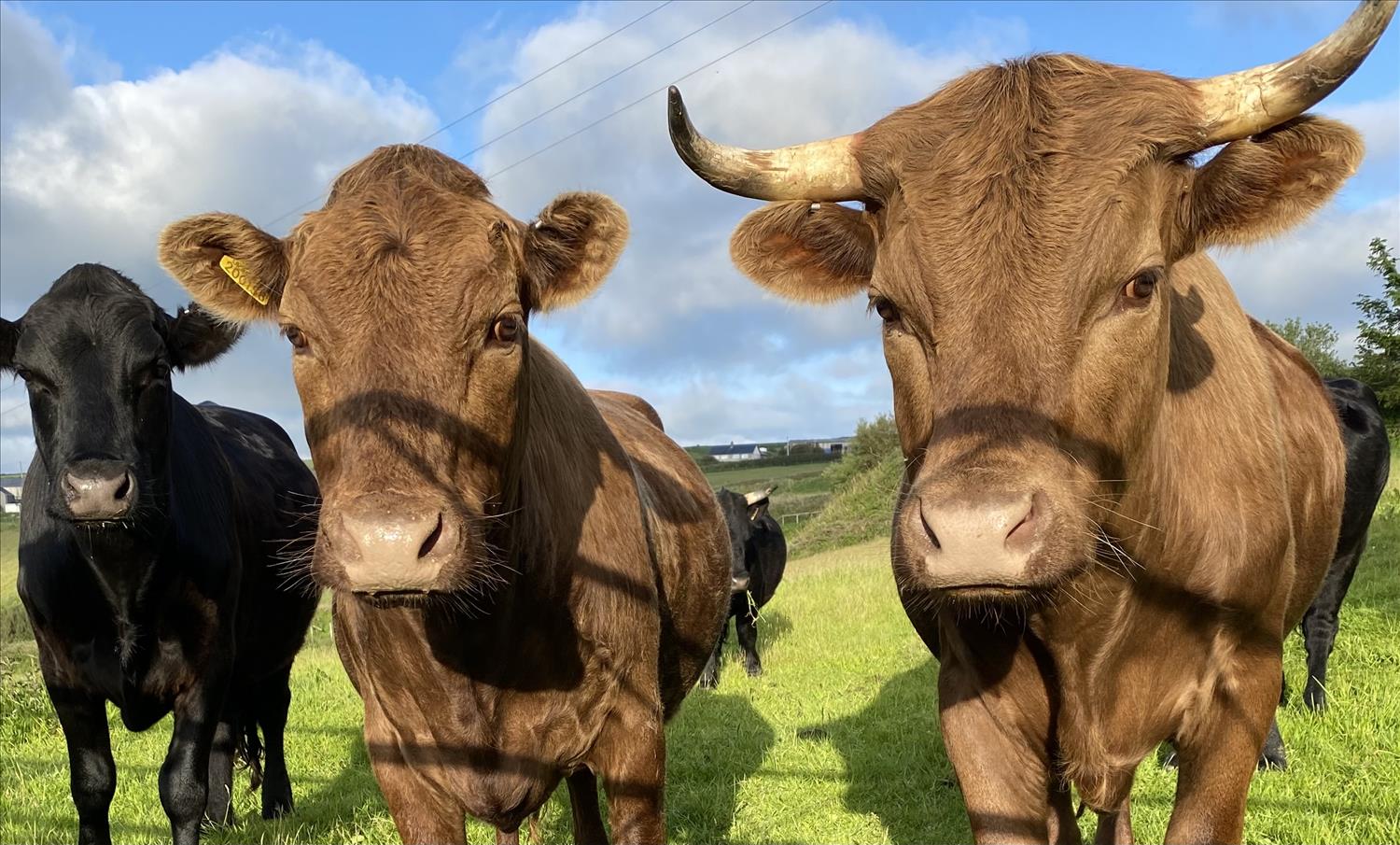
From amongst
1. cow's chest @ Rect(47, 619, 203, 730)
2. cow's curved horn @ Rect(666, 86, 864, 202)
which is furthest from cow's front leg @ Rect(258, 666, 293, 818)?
cow's curved horn @ Rect(666, 86, 864, 202)

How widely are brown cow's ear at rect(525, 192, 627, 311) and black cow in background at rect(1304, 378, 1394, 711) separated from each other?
5.31 m

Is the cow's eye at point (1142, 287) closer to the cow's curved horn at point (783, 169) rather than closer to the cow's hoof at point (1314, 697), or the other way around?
the cow's curved horn at point (783, 169)

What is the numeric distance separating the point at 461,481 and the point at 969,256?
1.52 m

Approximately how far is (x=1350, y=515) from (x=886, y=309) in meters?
6.36

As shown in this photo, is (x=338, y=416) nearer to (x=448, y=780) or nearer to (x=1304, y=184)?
(x=448, y=780)

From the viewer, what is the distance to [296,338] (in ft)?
11.3

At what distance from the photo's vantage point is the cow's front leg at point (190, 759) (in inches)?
199

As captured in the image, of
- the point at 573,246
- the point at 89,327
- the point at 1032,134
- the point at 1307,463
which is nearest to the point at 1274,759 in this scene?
the point at 1307,463

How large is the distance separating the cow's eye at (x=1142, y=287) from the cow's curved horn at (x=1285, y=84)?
42 cm

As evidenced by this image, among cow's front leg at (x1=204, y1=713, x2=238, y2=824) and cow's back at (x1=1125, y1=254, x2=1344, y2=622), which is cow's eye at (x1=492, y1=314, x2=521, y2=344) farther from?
cow's front leg at (x1=204, y1=713, x2=238, y2=824)

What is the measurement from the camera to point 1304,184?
10.3ft

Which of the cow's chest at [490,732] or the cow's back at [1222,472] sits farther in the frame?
the cow's chest at [490,732]

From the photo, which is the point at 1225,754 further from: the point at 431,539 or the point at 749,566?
the point at 749,566

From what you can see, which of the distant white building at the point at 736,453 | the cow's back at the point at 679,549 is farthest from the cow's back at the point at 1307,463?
the distant white building at the point at 736,453
